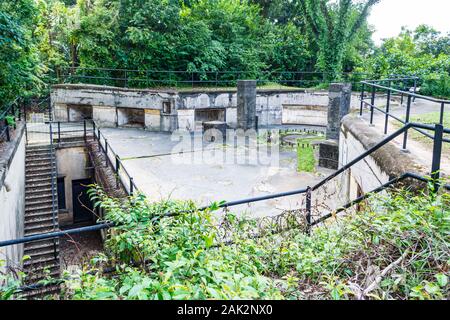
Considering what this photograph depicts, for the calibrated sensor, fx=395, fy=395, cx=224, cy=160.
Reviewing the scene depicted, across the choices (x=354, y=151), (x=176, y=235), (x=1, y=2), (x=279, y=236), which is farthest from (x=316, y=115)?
(x=176, y=235)

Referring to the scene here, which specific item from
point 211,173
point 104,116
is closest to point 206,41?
point 104,116

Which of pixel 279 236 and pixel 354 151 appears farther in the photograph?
pixel 354 151

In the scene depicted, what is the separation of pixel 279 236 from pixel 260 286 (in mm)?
1935

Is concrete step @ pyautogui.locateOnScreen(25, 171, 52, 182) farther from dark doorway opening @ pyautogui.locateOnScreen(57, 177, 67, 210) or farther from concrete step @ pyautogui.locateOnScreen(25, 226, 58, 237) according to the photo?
dark doorway opening @ pyautogui.locateOnScreen(57, 177, 67, 210)

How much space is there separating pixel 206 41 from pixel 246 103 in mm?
5181

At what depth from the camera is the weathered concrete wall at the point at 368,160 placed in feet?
15.8

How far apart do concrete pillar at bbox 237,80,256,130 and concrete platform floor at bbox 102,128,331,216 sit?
2.72m

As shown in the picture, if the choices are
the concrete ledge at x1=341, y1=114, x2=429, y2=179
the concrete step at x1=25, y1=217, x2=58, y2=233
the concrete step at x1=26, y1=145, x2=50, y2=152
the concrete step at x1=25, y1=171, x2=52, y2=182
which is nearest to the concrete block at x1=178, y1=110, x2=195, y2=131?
the concrete step at x1=26, y1=145, x2=50, y2=152

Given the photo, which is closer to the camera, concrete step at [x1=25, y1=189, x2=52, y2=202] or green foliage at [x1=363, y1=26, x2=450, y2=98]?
concrete step at [x1=25, y1=189, x2=52, y2=202]

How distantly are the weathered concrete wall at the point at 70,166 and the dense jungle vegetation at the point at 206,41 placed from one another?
11.1 ft

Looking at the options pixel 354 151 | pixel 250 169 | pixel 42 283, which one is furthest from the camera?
pixel 250 169

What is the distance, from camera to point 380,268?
3098mm

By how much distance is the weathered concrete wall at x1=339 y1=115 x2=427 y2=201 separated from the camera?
15.8 ft
